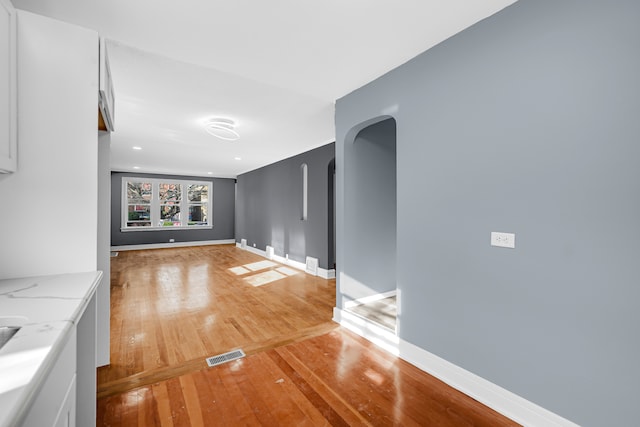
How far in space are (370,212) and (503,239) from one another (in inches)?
65.8

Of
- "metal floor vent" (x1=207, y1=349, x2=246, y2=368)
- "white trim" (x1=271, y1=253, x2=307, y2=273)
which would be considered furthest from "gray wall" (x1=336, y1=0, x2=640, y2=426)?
"white trim" (x1=271, y1=253, x2=307, y2=273)

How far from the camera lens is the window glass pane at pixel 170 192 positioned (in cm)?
938

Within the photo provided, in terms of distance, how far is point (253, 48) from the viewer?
7.52ft

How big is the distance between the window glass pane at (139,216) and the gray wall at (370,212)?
8.28m

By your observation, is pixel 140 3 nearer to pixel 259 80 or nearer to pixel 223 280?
pixel 259 80

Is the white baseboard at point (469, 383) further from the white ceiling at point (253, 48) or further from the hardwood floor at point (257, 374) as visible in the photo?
the white ceiling at point (253, 48)

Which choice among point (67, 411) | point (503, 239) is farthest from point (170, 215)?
point (503, 239)

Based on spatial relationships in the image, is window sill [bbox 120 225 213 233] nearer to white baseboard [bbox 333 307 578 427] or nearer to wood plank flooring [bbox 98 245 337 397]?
wood plank flooring [bbox 98 245 337 397]

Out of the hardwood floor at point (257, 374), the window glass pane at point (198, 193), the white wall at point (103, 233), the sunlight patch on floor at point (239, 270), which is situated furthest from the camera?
the window glass pane at point (198, 193)

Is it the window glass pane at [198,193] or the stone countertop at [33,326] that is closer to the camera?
the stone countertop at [33,326]

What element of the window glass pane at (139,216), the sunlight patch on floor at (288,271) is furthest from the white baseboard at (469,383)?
the window glass pane at (139,216)

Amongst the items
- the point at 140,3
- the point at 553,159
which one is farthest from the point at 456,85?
the point at 140,3

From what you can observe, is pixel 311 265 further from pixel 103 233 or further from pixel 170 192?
pixel 170 192

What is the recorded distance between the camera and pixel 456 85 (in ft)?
6.86
